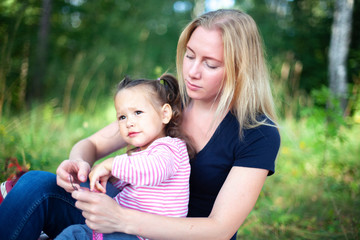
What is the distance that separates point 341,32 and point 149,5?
452 cm

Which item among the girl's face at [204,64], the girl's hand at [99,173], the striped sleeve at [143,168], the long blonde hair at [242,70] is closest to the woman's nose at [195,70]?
the girl's face at [204,64]

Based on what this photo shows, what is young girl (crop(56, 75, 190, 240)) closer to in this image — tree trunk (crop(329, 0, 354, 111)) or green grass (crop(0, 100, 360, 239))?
green grass (crop(0, 100, 360, 239))

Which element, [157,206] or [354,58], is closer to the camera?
[157,206]

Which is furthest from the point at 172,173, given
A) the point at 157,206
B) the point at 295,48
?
the point at 295,48

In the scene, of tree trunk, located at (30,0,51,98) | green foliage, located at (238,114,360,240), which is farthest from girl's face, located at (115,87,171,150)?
tree trunk, located at (30,0,51,98)

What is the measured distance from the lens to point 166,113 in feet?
5.32

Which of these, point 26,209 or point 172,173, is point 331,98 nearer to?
point 172,173

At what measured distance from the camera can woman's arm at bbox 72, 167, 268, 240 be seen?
1.26 metres

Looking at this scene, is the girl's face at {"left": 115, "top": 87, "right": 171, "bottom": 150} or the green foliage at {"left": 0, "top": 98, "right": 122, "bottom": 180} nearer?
the girl's face at {"left": 115, "top": 87, "right": 171, "bottom": 150}

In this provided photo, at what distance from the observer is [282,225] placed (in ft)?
8.76

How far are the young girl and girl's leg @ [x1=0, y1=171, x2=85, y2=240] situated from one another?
0.21m

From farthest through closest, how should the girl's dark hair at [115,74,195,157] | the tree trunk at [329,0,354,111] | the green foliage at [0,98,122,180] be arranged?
the tree trunk at [329,0,354,111] → the green foliage at [0,98,122,180] → the girl's dark hair at [115,74,195,157]

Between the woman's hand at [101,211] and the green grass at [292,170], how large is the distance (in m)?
1.08

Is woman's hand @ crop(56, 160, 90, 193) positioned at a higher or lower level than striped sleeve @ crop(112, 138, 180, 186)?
lower
